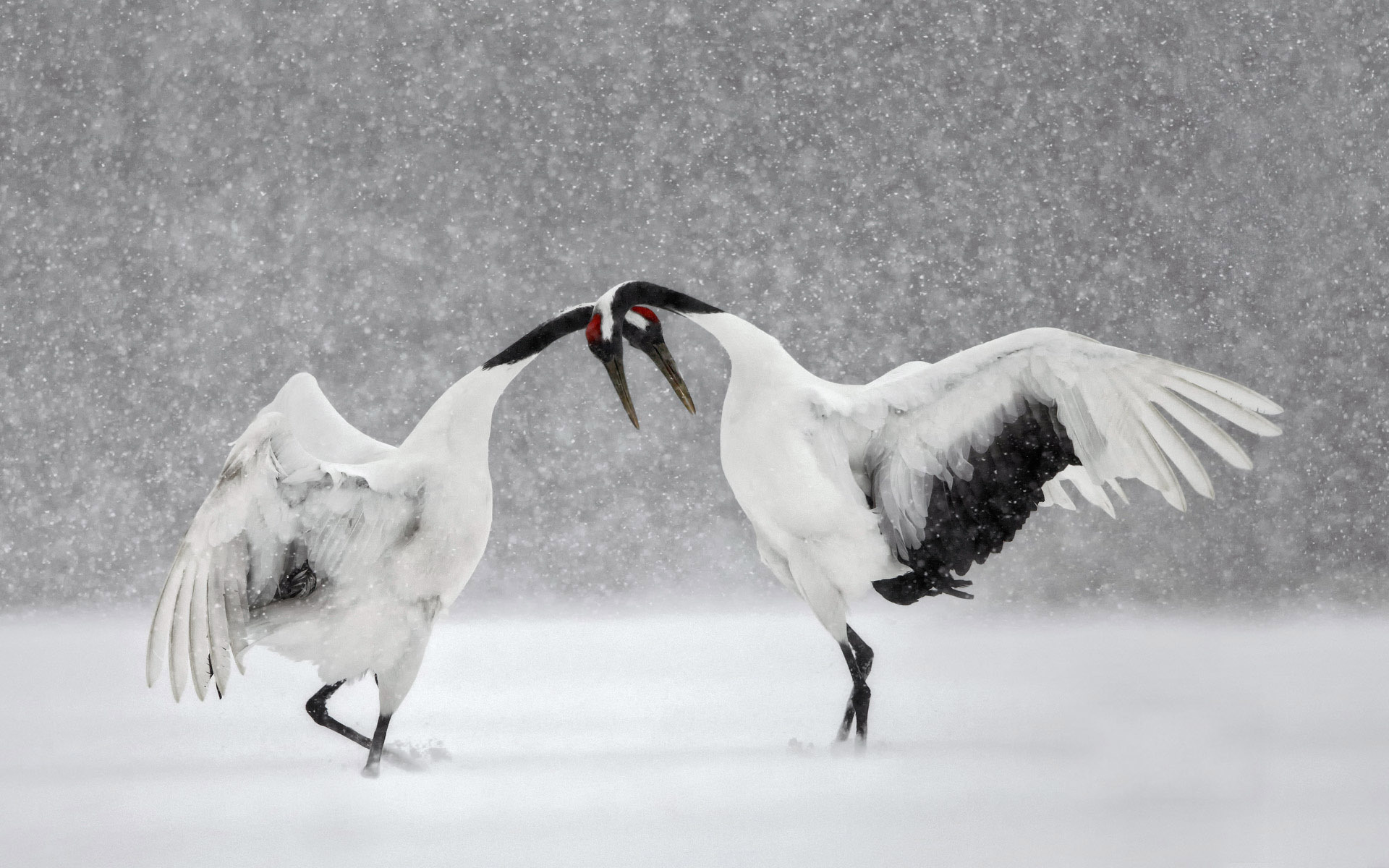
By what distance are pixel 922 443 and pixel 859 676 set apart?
0.37 metres

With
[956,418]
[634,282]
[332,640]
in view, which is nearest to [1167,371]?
[956,418]

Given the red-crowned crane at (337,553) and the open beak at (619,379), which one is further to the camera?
the open beak at (619,379)

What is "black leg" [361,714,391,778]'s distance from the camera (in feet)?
6.07

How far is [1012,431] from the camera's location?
6.06ft

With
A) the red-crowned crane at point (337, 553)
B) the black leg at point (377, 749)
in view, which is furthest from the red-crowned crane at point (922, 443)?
the black leg at point (377, 749)

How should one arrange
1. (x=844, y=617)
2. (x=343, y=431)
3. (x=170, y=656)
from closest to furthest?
(x=170, y=656)
(x=844, y=617)
(x=343, y=431)

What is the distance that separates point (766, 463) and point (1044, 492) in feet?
1.90

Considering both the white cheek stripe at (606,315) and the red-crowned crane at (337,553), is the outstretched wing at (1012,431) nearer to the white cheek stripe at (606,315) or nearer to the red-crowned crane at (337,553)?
the white cheek stripe at (606,315)

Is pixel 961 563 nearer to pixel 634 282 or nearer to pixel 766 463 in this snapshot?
pixel 766 463

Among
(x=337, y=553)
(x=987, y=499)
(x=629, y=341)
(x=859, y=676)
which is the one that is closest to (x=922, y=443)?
(x=987, y=499)

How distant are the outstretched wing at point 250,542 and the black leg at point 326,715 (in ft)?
0.53

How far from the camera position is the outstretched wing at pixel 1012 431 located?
177cm

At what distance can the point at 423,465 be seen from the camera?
1.82 metres

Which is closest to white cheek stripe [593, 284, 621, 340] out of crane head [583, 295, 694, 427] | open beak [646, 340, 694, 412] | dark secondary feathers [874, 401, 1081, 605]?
crane head [583, 295, 694, 427]
